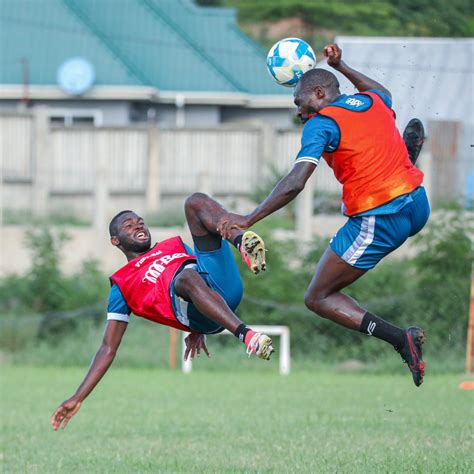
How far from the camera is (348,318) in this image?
8992 mm

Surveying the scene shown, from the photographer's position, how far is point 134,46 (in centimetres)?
3186

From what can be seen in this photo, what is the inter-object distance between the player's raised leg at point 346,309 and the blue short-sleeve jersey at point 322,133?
41.1 inches

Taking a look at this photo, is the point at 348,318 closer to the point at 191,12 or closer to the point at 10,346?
the point at 10,346

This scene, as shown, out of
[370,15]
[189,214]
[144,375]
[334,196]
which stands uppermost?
[370,15]

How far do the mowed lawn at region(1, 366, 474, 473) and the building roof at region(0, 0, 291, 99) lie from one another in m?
12.7

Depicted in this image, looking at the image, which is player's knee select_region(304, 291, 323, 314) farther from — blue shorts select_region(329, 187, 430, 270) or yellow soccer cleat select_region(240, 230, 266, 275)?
yellow soccer cleat select_region(240, 230, 266, 275)

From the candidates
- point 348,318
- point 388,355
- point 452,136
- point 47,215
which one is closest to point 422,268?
point 388,355

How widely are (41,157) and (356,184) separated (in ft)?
62.5

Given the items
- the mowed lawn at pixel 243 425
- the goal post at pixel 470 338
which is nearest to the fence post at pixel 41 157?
the mowed lawn at pixel 243 425

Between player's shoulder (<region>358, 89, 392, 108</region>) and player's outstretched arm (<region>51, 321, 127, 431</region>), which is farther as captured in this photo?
player's shoulder (<region>358, 89, 392, 108</region>)

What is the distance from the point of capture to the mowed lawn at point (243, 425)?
974 cm

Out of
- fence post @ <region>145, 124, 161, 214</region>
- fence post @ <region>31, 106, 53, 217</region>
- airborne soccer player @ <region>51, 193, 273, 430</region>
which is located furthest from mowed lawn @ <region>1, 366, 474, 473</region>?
fence post @ <region>31, 106, 53, 217</region>

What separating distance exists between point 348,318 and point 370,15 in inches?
996

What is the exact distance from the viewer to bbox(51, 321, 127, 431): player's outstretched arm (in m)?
8.46
